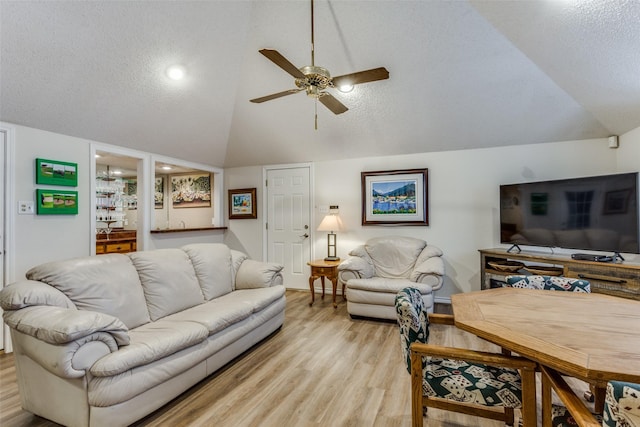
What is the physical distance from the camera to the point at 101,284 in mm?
2184

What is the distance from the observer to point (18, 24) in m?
2.31

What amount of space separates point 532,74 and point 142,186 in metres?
4.85

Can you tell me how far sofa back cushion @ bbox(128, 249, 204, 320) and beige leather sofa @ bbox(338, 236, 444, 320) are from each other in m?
1.76

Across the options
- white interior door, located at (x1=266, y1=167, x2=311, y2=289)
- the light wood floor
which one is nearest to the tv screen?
the light wood floor

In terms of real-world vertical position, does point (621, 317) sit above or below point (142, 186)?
below

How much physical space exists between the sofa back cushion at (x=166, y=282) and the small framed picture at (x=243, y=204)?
8.38 feet

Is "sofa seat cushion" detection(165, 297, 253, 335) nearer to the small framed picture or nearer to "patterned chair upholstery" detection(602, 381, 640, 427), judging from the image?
"patterned chair upholstery" detection(602, 381, 640, 427)

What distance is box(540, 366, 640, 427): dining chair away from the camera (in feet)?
2.48

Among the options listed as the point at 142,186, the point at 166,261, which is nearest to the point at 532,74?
the point at 166,261

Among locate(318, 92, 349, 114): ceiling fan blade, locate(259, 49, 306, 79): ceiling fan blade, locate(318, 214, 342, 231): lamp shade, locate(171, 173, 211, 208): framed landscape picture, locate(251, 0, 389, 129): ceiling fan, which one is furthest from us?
locate(171, 173, 211, 208): framed landscape picture

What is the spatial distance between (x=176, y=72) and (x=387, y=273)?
3.53 metres

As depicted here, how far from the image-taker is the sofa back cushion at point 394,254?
13.5 feet

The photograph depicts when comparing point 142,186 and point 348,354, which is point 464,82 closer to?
point 348,354

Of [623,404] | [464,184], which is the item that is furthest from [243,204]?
[623,404]
